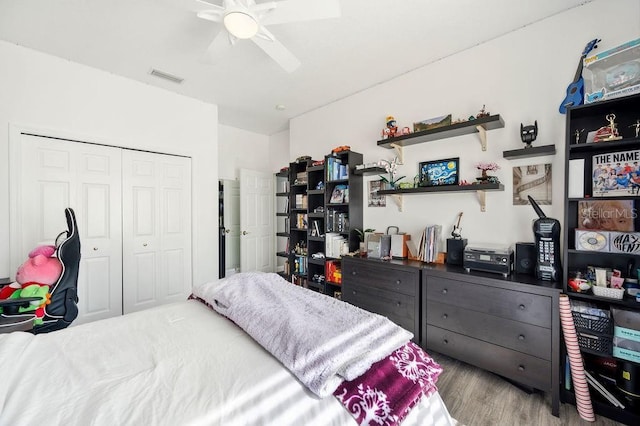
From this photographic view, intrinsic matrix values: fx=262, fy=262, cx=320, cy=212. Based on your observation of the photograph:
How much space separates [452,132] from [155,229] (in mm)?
3335

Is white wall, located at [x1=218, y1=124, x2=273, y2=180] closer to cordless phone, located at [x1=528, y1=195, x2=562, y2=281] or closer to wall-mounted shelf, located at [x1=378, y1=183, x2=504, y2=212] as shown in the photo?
wall-mounted shelf, located at [x1=378, y1=183, x2=504, y2=212]

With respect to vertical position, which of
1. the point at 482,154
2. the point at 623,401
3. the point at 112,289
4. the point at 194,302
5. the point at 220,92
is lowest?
Result: the point at 623,401

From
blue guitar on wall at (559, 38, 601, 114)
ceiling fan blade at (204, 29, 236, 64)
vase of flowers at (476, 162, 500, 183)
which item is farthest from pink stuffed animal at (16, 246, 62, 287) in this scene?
blue guitar on wall at (559, 38, 601, 114)

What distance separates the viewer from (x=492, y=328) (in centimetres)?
182

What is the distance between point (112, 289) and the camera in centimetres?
278

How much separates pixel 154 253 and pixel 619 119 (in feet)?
14.0

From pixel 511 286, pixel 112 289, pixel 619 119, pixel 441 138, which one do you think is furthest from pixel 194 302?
pixel 619 119

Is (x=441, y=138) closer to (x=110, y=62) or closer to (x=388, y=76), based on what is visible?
(x=388, y=76)

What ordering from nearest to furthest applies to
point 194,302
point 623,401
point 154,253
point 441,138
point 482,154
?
point 623,401 < point 194,302 < point 482,154 < point 441,138 < point 154,253

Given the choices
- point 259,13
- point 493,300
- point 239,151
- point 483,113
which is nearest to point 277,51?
point 259,13

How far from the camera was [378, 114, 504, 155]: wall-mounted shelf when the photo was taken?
6.82ft

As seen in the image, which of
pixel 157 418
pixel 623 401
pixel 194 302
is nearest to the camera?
pixel 157 418

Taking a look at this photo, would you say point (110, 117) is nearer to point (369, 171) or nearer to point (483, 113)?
point (369, 171)

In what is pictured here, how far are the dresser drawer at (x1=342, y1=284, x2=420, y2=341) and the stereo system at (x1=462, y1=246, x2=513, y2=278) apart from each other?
548mm
